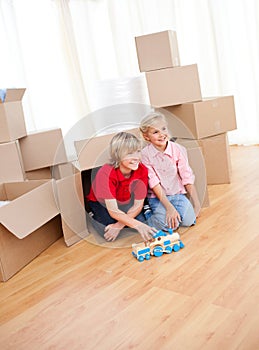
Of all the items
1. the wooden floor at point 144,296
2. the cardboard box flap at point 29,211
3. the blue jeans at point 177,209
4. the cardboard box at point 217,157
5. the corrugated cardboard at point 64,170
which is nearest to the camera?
the wooden floor at point 144,296

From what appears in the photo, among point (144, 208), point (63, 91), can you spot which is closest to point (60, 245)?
point (144, 208)

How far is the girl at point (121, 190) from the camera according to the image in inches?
64.4

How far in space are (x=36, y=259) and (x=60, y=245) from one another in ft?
0.47

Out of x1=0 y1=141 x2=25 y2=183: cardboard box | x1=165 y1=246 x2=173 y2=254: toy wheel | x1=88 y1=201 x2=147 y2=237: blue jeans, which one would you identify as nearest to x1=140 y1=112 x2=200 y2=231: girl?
x1=88 y1=201 x2=147 y2=237: blue jeans

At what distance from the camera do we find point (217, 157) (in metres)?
2.17

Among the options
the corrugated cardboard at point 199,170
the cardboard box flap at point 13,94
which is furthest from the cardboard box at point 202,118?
the cardboard box flap at point 13,94

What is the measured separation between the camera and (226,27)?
9.56ft

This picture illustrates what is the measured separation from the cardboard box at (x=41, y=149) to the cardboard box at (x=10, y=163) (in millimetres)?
120

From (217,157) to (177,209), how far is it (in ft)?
1.78

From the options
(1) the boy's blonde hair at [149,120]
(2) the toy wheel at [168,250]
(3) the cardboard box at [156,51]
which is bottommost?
(2) the toy wheel at [168,250]

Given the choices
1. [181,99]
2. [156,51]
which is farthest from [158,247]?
[156,51]

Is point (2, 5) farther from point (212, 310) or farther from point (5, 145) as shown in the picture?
point (212, 310)

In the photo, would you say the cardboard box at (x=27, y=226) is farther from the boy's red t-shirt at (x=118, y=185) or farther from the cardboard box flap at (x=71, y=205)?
the boy's red t-shirt at (x=118, y=185)

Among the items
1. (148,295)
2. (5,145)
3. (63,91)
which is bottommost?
(148,295)
